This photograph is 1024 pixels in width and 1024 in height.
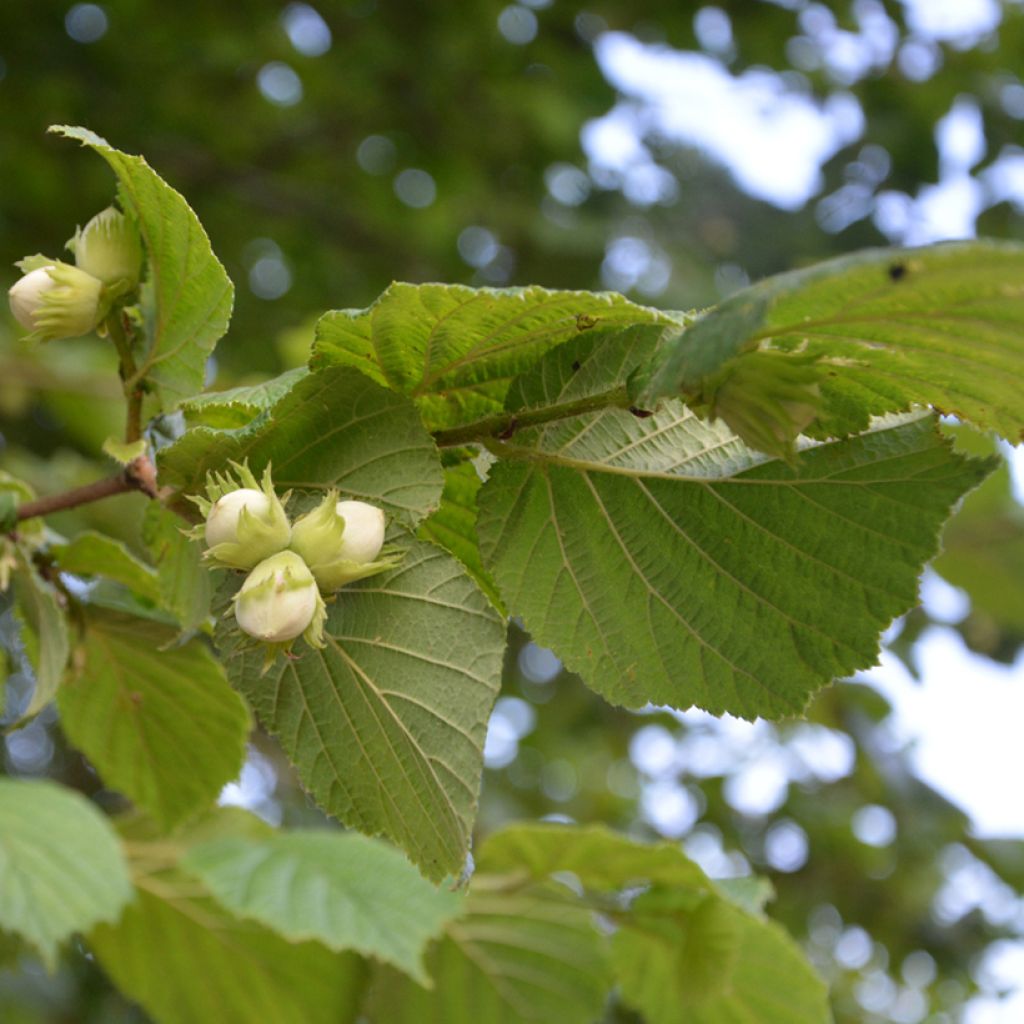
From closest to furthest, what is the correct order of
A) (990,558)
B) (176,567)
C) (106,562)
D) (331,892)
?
(176,567), (106,562), (331,892), (990,558)

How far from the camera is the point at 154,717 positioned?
145 cm

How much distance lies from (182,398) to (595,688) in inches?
17.7

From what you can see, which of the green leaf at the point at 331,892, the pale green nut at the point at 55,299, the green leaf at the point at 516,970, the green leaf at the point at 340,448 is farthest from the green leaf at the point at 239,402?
the green leaf at the point at 516,970

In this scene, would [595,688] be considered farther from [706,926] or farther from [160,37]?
[160,37]

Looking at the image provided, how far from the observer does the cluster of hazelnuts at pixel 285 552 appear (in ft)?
2.63

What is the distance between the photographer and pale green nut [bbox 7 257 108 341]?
3.28 feet

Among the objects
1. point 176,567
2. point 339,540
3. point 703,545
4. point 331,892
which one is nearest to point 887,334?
point 703,545

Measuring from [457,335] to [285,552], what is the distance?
0.21 metres

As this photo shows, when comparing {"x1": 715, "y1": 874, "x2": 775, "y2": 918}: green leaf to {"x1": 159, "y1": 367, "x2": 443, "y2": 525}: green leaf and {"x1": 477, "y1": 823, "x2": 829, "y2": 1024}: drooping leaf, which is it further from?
{"x1": 159, "y1": 367, "x2": 443, "y2": 525}: green leaf

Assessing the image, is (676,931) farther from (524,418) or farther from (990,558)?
(990,558)

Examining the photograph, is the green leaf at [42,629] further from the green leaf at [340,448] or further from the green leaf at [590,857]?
the green leaf at [590,857]

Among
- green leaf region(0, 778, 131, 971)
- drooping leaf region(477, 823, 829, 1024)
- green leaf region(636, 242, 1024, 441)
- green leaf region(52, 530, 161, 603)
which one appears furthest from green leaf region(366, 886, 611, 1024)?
green leaf region(636, 242, 1024, 441)

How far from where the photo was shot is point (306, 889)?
1787 mm

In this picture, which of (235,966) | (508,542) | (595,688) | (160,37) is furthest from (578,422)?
(160,37)
